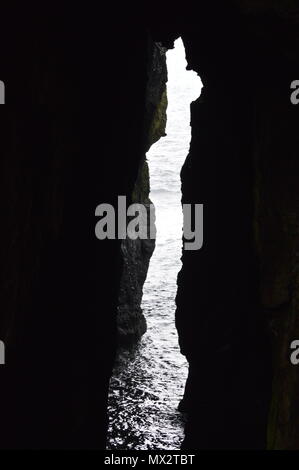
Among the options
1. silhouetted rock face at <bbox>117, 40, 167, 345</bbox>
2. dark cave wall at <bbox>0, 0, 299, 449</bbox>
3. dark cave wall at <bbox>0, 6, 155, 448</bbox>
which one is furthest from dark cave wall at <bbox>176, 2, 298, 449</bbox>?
silhouetted rock face at <bbox>117, 40, 167, 345</bbox>

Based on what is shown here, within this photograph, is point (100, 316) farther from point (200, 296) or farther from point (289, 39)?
point (289, 39)

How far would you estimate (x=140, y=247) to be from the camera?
29953 millimetres

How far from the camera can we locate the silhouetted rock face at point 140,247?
2573cm

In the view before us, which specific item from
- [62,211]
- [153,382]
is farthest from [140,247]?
[62,211]

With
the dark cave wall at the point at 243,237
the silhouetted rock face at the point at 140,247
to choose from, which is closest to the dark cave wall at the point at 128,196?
the dark cave wall at the point at 243,237

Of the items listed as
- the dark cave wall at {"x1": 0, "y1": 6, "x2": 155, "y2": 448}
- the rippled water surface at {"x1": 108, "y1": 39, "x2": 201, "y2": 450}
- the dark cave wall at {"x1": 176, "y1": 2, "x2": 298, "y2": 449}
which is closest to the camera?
the dark cave wall at {"x1": 176, "y1": 2, "x2": 298, "y2": 449}

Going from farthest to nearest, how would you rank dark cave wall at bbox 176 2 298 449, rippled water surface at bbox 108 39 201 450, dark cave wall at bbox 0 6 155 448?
rippled water surface at bbox 108 39 201 450 → dark cave wall at bbox 0 6 155 448 → dark cave wall at bbox 176 2 298 449

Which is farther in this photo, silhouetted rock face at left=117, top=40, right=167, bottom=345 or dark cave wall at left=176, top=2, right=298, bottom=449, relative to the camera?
silhouetted rock face at left=117, top=40, right=167, bottom=345

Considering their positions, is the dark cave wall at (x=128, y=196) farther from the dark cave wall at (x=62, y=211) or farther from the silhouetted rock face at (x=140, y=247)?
the silhouetted rock face at (x=140, y=247)

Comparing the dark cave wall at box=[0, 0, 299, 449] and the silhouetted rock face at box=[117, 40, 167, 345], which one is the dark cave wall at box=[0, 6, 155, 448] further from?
the silhouetted rock face at box=[117, 40, 167, 345]

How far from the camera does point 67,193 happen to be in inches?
545

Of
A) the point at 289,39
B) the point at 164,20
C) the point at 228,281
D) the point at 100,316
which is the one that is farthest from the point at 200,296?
the point at 289,39

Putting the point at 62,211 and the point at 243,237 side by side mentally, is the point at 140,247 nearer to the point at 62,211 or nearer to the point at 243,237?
the point at 243,237

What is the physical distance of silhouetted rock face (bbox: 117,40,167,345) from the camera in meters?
25.7
